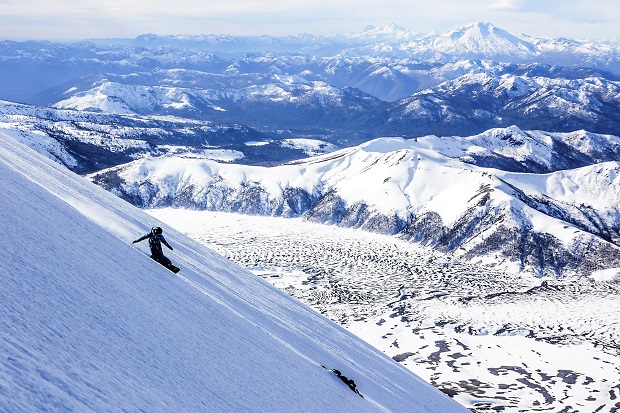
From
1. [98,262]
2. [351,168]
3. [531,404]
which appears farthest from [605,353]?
[351,168]

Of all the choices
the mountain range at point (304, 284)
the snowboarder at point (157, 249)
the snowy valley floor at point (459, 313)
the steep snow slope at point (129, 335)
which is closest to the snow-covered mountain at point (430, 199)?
the mountain range at point (304, 284)

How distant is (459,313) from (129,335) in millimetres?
85108

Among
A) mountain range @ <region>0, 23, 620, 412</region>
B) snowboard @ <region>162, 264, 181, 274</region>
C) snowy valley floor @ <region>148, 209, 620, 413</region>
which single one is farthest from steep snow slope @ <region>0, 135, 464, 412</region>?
snowy valley floor @ <region>148, 209, 620, 413</region>

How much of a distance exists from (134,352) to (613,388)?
71842mm

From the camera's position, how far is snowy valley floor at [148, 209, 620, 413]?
64188 mm

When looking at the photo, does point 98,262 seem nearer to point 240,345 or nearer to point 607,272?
point 240,345

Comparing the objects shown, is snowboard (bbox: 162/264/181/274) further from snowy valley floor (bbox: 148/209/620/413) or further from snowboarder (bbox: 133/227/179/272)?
snowy valley floor (bbox: 148/209/620/413)

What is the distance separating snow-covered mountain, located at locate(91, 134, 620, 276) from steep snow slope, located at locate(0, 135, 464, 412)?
102 m

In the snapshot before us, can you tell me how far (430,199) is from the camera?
149m

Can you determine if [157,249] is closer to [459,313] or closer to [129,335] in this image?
[129,335]

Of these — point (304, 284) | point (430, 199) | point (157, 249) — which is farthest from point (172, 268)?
point (430, 199)

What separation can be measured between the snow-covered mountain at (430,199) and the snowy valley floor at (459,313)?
9.23 m

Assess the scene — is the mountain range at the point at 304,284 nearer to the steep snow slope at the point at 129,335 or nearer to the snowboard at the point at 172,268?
the steep snow slope at the point at 129,335

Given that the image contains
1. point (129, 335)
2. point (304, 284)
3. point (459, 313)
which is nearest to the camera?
point (129, 335)
